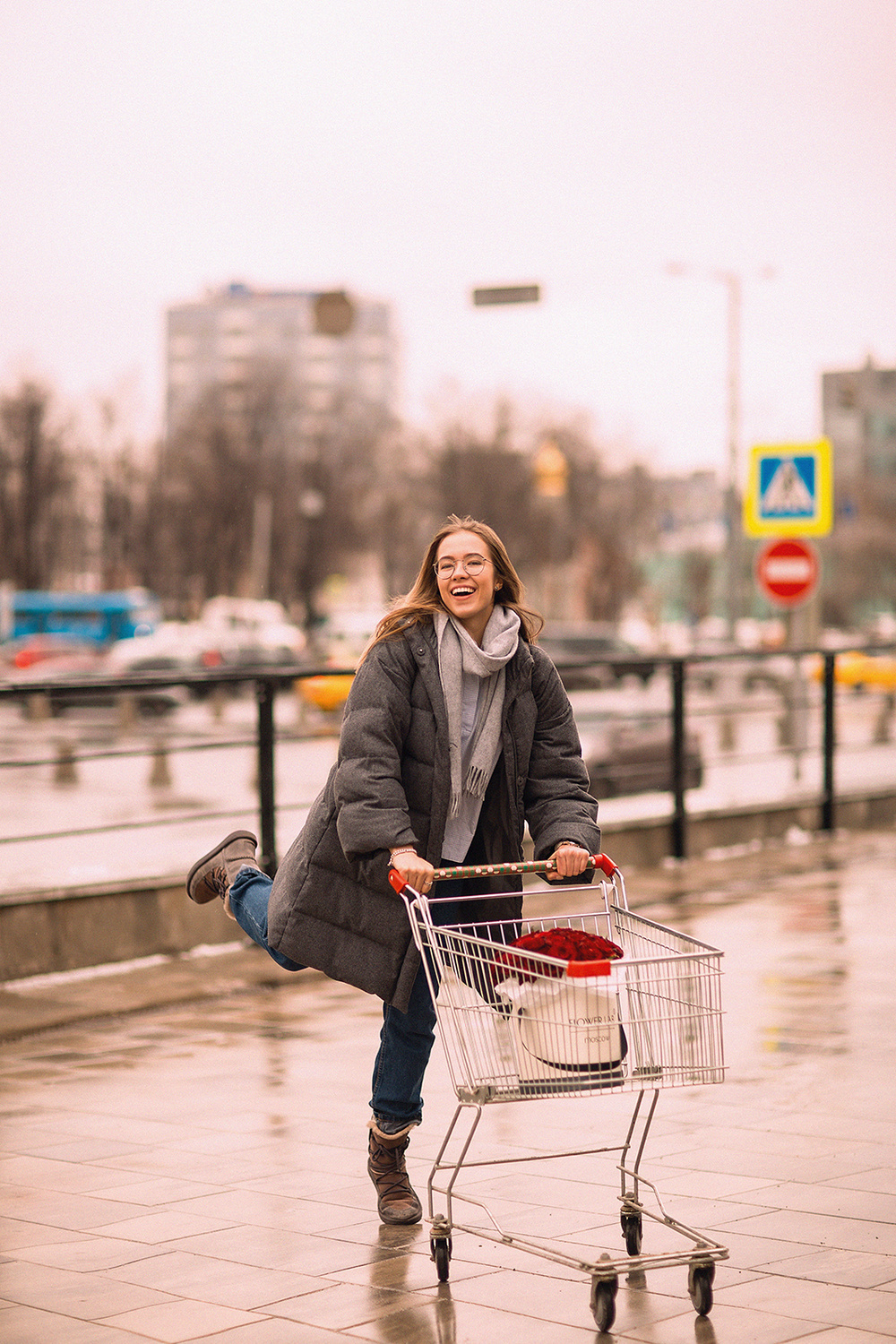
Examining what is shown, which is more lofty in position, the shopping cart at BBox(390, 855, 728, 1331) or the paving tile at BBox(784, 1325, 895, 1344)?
the shopping cart at BBox(390, 855, 728, 1331)

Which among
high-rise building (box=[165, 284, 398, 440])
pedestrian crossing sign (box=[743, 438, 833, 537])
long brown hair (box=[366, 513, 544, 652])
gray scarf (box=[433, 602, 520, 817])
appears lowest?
gray scarf (box=[433, 602, 520, 817])

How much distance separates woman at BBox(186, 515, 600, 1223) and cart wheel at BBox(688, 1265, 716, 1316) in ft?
3.30

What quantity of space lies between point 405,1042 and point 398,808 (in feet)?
2.40

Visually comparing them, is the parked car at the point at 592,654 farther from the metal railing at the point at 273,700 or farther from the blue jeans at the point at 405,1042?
the blue jeans at the point at 405,1042

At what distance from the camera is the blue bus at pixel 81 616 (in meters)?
66.1

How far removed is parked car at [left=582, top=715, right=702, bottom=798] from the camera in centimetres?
1380

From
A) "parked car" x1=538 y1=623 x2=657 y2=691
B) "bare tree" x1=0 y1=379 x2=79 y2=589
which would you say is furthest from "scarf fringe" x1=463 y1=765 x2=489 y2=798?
"bare tree" x1=0 y1=379 x2=79 y2=589

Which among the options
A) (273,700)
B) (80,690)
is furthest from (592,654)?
(80,690)

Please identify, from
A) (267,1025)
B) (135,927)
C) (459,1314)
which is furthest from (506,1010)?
(135,927)

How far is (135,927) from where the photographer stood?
30.9 feet

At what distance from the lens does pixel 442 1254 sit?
4.64 meters

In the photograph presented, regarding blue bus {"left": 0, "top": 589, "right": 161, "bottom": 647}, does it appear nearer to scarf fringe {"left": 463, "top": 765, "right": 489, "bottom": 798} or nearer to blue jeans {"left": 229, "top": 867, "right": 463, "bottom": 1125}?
blue jeans {"left": 229, "top": 867, "right": 463, "bottom": 1125}

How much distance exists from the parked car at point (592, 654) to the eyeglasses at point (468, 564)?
6826 millimetres

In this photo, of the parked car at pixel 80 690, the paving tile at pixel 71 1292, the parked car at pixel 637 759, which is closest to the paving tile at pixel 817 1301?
the paving tile at pixel 71 1292
